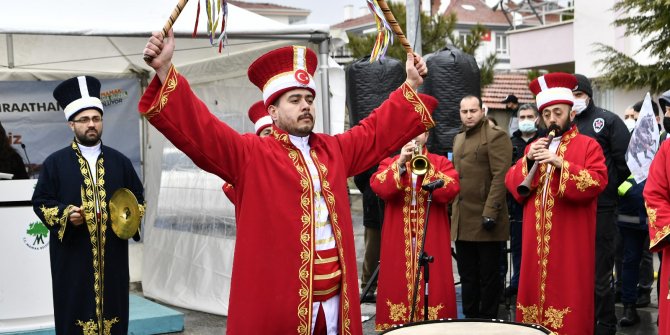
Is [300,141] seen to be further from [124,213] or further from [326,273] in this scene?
[124,213]

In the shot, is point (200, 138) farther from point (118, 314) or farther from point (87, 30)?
point (87, 30)

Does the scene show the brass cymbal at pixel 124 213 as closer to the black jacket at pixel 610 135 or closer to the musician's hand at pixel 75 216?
the musician's hand at pixel 75 216

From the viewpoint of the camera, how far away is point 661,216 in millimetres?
5105

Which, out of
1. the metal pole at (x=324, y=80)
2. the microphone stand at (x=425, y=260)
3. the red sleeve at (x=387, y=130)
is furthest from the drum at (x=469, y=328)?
the metal pole at (x=324, y=80)

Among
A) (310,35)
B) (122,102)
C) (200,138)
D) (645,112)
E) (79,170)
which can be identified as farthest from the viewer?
(122,102)

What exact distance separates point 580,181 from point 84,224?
352 centimetres

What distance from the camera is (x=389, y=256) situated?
7.53 metres

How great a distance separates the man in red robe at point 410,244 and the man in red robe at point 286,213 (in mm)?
2930

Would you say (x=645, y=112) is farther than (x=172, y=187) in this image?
No

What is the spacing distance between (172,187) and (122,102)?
4.29 feet

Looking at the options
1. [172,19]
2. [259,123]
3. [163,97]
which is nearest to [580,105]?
[259,123]

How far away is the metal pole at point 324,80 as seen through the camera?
784cm

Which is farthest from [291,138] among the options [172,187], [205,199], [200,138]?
[172,187]

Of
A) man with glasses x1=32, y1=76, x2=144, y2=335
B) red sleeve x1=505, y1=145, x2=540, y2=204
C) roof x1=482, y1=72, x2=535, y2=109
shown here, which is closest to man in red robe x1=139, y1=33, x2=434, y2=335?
man with glasses x1=32, y1=76, x2=144, y2=335
